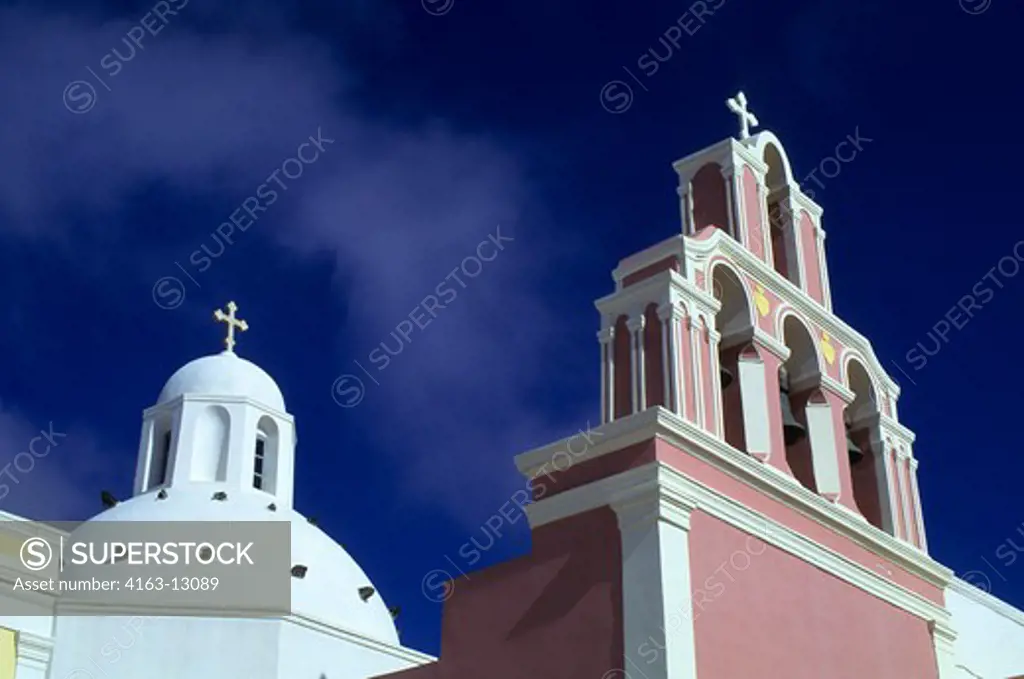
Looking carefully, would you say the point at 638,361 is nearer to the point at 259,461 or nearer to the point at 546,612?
the point at 546,612

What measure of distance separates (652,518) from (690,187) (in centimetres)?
415

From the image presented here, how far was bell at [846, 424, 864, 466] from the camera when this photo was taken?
444 inches

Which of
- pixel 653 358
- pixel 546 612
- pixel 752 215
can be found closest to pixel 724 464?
pixel 653 358

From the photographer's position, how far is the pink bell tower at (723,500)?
847 cm

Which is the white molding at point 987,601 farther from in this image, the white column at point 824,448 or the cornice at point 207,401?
the cornice at point 207,401

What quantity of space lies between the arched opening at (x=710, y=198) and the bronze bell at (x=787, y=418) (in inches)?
52.6

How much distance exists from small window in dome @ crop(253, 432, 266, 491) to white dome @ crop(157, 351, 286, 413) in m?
0.50

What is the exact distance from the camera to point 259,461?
19.2 meters

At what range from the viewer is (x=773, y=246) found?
1193cm

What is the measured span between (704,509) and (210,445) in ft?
37.3

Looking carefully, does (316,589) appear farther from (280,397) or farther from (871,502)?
(871,502)

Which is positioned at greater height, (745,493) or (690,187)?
(690,187)

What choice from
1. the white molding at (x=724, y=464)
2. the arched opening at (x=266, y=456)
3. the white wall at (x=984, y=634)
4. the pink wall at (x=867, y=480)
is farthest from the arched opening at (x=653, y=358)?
the arched opening at (x=266, y=456)

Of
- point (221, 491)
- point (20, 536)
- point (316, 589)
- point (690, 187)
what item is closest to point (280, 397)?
point (221, 491)
